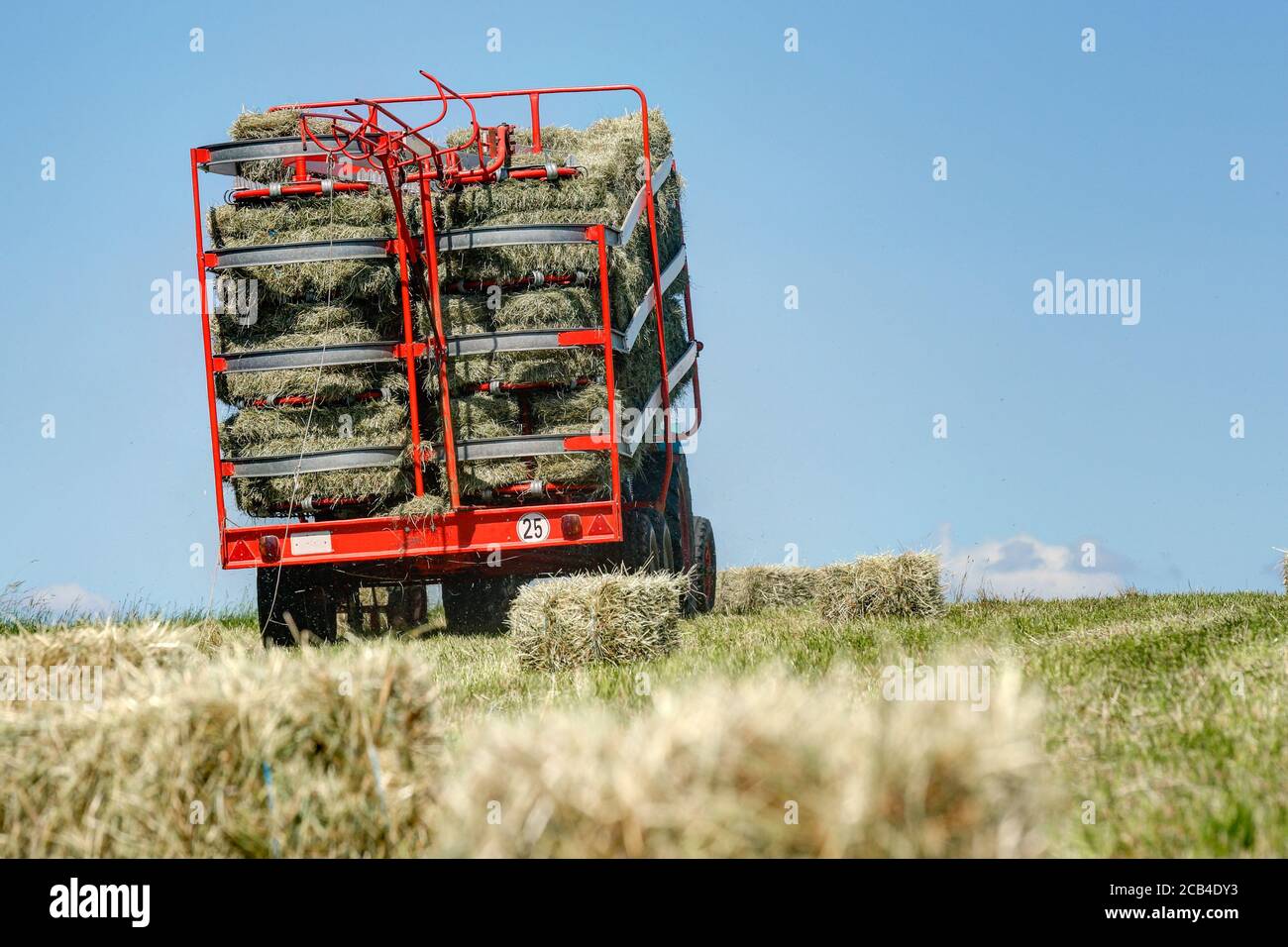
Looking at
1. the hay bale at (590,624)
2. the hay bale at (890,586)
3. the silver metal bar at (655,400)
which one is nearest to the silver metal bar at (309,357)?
the silver metal bar at (655,400)

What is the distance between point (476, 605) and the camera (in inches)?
529

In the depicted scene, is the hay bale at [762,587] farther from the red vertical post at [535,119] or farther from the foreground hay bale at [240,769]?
the foreground hay bale at [240,769]

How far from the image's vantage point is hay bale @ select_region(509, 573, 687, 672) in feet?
27.7

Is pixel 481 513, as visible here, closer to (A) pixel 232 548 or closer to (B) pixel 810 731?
(A) pixel 232 548

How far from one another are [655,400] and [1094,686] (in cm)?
728

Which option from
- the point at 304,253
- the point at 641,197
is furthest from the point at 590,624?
the point at 641,197

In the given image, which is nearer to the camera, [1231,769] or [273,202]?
[1231,769]

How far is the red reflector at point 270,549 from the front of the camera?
1101 cm

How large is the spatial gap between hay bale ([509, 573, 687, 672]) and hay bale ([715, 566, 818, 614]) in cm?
867

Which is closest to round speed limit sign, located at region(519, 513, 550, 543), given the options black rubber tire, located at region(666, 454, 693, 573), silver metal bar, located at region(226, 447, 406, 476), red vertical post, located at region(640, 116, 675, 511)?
silver metal bar, located at region(226, 447, 406, 476)

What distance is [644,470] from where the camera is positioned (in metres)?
13.2

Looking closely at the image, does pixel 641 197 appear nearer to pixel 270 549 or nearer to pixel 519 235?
pixel 519 235
